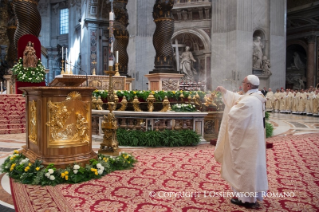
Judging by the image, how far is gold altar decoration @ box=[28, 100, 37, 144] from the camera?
14.7 feet

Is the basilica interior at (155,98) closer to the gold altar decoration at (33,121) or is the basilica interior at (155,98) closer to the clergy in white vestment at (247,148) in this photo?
the gold altar decoration at (33,121)

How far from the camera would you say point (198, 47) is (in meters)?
20.8

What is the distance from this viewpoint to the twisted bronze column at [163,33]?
33.9 ft

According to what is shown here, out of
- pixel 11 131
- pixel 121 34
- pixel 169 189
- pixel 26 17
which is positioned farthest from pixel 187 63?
pixel 169 189

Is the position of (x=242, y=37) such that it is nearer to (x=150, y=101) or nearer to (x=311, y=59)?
(x=311, y=59)

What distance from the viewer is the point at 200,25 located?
66.2 feet

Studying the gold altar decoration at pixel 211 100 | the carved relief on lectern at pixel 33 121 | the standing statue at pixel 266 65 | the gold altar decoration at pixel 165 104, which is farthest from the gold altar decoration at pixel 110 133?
the standing statue at pixel 266 65

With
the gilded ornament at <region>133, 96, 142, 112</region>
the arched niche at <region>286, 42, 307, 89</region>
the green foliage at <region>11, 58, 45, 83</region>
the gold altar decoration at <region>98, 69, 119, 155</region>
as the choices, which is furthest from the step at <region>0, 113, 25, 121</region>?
the arched niche at <region>286, 42, 307, 89</region>

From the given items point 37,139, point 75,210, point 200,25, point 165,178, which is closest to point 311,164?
point 165,178

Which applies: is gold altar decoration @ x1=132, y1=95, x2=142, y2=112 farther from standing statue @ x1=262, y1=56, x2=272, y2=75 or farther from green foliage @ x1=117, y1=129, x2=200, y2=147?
standing statue @ x1=262, y1=56, x2=272, y2=75

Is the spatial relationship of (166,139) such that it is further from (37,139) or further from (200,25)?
(200,25)

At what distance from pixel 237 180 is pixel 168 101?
4.56 m

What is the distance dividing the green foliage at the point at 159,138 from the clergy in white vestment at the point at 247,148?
3.60 m

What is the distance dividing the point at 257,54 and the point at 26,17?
13870 mm
